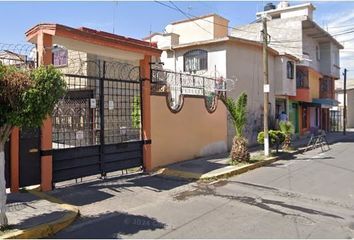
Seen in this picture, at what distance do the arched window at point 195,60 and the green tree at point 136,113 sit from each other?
8.70 meters

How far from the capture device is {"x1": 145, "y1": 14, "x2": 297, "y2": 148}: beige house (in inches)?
804

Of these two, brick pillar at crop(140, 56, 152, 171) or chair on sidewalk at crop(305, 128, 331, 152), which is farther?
chair on sidewalk at crop(305, 128, 331, 152)

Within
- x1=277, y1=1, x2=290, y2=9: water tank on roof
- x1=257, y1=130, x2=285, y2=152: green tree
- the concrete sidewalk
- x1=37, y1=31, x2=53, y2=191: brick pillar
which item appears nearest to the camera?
x1=37, y1=31, x2=53, y2=191: brick pillar

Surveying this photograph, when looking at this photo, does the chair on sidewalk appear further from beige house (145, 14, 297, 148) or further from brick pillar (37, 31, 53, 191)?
brick pillar (37, 31, 53, 191)

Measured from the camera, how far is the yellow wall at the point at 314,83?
33.8 metres

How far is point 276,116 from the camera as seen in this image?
87.9 ft

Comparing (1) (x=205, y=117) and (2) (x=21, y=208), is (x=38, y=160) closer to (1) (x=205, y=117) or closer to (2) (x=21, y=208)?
(2) (x=21, y=208)

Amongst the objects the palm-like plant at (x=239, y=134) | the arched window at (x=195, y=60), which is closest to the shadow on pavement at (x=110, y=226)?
the palm-like plant at (x=239, y=134)

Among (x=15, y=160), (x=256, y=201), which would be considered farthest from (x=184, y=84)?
(x=15, y=160)

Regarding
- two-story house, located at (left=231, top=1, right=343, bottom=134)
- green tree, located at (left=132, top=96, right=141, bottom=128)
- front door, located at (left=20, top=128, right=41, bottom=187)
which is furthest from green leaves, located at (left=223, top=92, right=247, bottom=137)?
two-story house, located at (left=231, top=1, right=343, bottom=134)

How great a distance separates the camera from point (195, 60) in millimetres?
22250

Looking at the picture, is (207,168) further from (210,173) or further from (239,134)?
(239,134)

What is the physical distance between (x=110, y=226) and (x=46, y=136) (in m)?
3.43

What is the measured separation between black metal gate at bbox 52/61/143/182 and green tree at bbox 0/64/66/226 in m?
3.06
